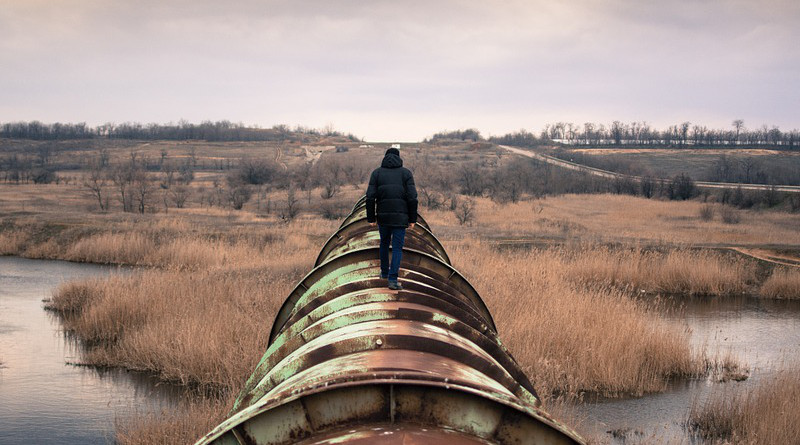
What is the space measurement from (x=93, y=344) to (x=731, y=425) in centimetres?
1084

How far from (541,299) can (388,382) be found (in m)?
10.2

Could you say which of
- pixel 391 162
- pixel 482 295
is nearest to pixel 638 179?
pixel 482 295

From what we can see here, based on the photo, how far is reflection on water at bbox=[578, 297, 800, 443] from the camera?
8.82 meters

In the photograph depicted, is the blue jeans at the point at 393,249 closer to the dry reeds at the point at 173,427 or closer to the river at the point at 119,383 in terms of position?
the dry reeds at the point at 173,427

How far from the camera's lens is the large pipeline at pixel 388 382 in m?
2.05

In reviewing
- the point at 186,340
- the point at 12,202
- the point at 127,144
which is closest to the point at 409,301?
the point at 186,340

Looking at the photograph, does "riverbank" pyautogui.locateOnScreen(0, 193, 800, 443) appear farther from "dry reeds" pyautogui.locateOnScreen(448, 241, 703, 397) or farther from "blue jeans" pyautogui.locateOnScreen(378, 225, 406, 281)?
"blue jeans" pyautogui.locateOnScreen(378, 225, 406, 281)

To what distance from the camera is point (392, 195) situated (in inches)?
225

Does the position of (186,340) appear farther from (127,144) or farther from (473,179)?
(127,144)

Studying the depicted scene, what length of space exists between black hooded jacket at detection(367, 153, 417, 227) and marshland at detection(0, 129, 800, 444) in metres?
3.37

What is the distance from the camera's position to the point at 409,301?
335cm

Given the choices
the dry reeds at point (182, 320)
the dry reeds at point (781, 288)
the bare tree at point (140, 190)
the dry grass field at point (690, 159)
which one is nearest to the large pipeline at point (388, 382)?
the dry reeds at point (182, 320)

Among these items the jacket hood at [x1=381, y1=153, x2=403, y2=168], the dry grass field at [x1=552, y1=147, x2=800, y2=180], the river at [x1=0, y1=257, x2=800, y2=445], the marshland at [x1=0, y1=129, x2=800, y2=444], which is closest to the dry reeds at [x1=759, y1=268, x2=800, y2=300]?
the marshland at [x1=0, y1=129, x2=800, y2=444]

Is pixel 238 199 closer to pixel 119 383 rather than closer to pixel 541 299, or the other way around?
pixel 119 383
